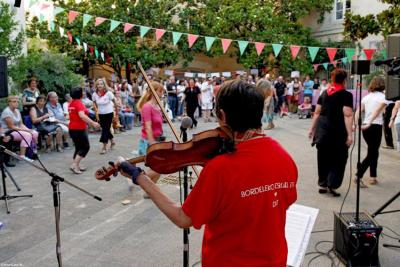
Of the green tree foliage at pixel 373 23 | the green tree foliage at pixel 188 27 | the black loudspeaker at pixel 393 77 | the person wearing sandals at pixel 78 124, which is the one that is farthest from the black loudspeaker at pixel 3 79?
the green tree foliage at pixel 188 27

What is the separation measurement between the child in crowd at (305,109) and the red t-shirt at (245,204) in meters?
17.2

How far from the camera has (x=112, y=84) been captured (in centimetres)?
1630

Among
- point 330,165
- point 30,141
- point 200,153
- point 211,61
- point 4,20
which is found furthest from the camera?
point 211,61

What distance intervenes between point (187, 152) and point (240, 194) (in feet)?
1.52

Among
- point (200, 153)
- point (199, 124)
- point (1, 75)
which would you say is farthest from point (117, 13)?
point (200, 153)

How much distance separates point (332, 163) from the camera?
6328mm

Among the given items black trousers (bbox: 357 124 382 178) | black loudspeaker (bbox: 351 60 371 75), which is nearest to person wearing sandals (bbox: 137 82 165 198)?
black loudspeaker (bbox: 351 60 371 75)

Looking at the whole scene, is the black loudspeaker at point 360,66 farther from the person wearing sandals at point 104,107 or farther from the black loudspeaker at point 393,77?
the person wearing sandals at point 104,107

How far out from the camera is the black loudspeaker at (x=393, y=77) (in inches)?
A: 182

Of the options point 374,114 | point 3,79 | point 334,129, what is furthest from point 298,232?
point 3,79

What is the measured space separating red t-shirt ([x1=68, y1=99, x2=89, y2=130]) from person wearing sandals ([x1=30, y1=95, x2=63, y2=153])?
229cm

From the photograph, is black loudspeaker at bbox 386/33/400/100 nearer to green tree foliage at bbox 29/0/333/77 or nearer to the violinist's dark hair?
the violinist's dark hair

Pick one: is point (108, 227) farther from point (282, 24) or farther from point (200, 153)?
point (282, 24)

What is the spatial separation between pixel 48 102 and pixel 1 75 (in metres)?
5.02
